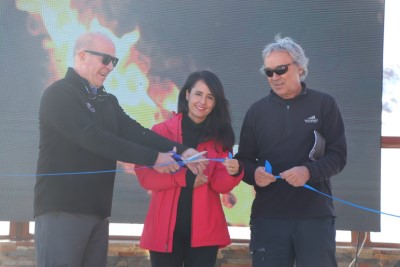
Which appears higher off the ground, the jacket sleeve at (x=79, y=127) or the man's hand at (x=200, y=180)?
the jacket sleeve at (x=79, y=127)

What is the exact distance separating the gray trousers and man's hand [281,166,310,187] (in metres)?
0.85

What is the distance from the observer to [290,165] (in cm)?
251

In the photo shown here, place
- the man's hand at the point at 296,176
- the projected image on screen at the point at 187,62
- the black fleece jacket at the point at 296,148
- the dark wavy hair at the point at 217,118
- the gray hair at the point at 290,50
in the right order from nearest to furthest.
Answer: the man's hand at the point at 296,176 < the black fleece jacket at the point at 296,148 < the gray hair at the point at 290,50 < the dark wavy hair at the point at 217,118 < the projected image on screen at the point at 187,62

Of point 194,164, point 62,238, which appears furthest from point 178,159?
point 62,238

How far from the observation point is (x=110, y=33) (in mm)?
3596

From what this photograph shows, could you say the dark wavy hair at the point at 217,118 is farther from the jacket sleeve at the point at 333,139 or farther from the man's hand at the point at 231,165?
the jacket sleeve at the point at 333,139

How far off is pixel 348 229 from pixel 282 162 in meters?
1.24

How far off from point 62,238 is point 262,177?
898 millimetres

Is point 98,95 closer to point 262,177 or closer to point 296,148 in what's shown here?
point 262,177

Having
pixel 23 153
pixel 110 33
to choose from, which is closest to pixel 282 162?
pixel 110 33

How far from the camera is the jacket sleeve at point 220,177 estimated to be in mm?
2600

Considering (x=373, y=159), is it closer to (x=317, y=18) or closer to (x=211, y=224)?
(x=317, y=18)

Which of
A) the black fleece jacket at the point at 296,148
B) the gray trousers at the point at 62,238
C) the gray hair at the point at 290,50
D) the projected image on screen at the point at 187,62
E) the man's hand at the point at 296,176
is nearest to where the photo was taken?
the gray trousers at the point at 62,238

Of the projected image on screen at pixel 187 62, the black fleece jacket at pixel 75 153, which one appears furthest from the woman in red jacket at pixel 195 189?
the projected image on screen at pixel 187 62
